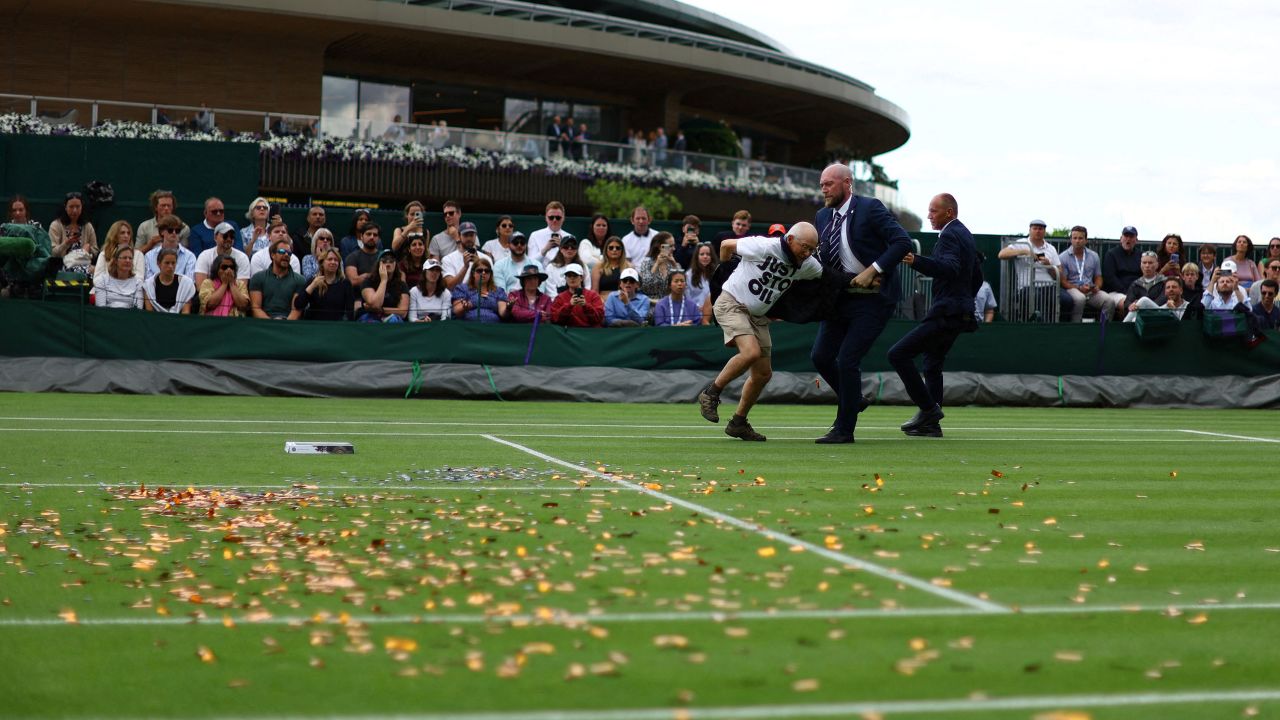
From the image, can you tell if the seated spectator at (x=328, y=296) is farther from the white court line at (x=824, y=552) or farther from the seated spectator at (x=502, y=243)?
the white court line at (x=824, y=552)

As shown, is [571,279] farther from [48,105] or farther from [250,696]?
[48,105]

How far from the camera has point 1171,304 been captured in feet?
66.2

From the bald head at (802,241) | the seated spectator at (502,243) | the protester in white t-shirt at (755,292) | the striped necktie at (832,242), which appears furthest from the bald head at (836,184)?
the seated spectator at (502,243)

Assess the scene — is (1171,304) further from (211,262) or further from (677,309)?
(211,262)

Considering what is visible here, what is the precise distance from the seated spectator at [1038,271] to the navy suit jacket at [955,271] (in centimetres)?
913

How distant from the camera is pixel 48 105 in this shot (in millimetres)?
34938

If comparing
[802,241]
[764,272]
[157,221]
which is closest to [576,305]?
[157,221]

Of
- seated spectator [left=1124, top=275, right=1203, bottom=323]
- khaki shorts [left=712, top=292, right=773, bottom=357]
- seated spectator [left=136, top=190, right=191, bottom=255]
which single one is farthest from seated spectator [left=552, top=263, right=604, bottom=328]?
seated spectator [left=1124, top=275, right=1203, bottom=323]

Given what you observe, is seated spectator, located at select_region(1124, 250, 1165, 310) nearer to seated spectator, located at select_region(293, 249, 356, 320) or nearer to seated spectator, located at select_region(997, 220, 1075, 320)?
seated spectator, located at select_region(997, 220, 1075, 320)

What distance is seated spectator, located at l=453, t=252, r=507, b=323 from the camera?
1912 cm

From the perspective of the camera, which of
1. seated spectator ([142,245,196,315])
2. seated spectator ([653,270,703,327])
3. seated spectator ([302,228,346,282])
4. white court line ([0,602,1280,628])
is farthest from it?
seated spectator ([653,270,703,327])

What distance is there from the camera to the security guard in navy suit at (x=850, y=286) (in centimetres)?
1143

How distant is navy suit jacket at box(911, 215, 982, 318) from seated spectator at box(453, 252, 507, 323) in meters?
7.96

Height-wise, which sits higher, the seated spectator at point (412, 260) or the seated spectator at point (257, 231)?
the seated spectator at point (257, 231)
